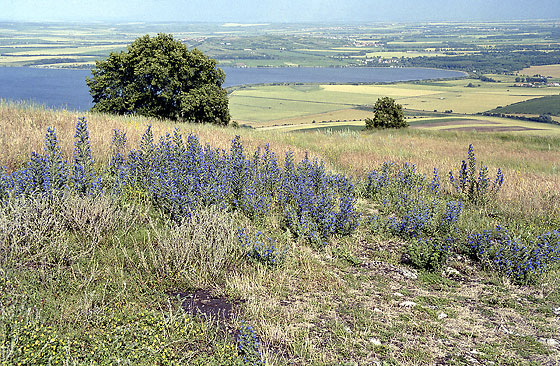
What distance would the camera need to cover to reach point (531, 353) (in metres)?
4.26

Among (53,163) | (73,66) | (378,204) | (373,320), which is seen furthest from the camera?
(73,66)

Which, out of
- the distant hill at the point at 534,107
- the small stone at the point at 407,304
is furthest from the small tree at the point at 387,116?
the distant hill at the point at 534,107

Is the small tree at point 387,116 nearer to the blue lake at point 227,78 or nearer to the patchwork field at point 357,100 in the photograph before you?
the patchwork field at point 357,100

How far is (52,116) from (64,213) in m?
7.87

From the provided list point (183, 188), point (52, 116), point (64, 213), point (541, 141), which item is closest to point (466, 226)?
point (183, 188)

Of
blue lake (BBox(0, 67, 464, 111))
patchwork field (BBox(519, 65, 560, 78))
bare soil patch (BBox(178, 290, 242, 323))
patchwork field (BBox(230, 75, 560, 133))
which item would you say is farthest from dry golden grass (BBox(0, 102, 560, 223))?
patchwork field (BBox(519, 65, 560, 78))

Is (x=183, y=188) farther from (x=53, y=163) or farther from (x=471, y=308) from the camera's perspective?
(x=471, y=308)

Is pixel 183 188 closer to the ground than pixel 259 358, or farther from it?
farther from it

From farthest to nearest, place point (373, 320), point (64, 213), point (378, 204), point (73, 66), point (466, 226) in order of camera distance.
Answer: point (73, 66) < point (378, 204) < point (466, 226) < point (64, 213) < point (373, 320)

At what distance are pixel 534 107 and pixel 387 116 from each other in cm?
5566

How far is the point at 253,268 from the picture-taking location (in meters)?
5.67

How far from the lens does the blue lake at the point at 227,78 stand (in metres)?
69.4

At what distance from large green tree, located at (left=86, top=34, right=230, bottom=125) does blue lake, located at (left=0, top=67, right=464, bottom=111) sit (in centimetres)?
2764

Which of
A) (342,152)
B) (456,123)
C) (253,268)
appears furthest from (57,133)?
(456,123)
